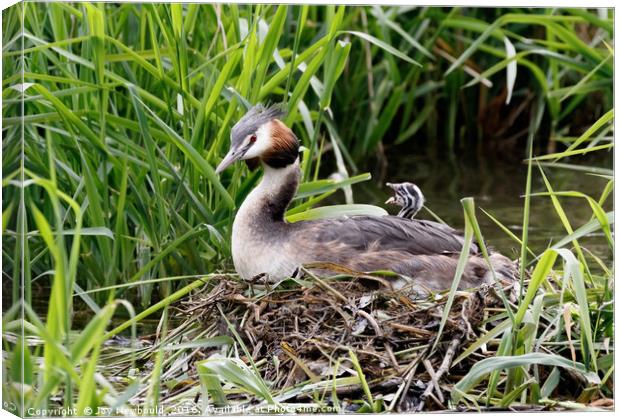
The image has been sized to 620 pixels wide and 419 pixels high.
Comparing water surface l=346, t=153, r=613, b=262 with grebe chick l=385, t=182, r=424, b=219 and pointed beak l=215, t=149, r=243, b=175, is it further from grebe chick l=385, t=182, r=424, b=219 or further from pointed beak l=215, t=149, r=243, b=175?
pointed beak l=215, t=149, r=243, b=175

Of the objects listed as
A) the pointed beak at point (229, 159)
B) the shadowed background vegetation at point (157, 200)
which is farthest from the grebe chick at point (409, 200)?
the pointed beak at point (229, 159)

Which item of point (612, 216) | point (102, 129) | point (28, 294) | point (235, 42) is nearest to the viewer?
point (28, 294)

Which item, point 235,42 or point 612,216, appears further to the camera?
point 235,42

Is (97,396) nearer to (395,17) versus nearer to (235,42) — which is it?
(235,42)

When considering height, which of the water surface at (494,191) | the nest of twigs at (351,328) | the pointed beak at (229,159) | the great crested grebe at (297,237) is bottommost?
the water surface at (494,191)

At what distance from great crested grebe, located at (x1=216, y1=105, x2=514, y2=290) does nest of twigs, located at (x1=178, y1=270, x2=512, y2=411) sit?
0.15 m

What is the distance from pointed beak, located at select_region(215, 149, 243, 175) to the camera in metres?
5.96

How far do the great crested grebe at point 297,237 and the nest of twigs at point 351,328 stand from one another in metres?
0.15

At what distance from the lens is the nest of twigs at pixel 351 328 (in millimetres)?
5508

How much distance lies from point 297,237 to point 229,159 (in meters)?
0.47

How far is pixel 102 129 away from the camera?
6207 mm

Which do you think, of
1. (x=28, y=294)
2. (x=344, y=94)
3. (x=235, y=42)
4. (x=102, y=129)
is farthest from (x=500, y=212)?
(x=28, y=294)

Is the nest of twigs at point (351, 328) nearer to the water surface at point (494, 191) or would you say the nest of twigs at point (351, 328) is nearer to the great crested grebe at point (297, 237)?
the great crested grebe at point (297, 237)

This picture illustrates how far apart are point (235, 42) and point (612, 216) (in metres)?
2.12
